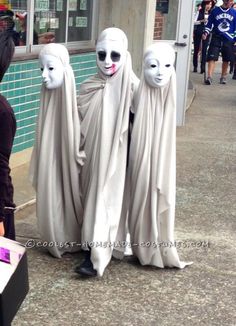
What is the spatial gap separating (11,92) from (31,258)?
2122mm

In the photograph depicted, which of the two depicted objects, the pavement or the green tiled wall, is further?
the green tiled wall

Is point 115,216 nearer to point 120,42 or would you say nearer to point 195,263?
point 195,263

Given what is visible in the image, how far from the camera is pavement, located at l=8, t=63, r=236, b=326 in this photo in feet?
11.3

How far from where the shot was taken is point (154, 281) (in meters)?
3.90

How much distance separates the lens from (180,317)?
347 centimetres

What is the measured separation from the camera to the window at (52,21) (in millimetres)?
5973

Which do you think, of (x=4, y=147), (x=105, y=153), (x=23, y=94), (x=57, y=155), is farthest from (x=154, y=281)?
(x=23, y=94)

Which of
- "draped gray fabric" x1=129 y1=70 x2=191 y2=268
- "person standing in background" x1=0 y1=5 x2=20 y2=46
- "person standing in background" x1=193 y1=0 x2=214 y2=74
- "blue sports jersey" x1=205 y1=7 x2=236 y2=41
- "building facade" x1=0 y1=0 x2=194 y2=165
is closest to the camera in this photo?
"draped gray fabric" x1=129 y1=70 x2=191 y2=268

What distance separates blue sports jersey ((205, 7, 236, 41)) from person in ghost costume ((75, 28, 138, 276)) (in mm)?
8529

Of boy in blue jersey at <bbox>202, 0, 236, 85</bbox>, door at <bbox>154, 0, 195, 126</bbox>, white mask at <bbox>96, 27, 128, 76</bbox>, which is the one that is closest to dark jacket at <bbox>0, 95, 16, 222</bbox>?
white mask at <bbox>96, 27, 128, 76</bbox>

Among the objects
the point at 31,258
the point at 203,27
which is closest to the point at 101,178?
the point at 31,258

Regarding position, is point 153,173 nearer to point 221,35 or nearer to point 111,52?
point 111,52

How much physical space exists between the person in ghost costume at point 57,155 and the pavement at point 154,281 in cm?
23

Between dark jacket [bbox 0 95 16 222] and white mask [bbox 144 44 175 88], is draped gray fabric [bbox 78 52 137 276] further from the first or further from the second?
dark jacket [bbox 0 95 16 222]
